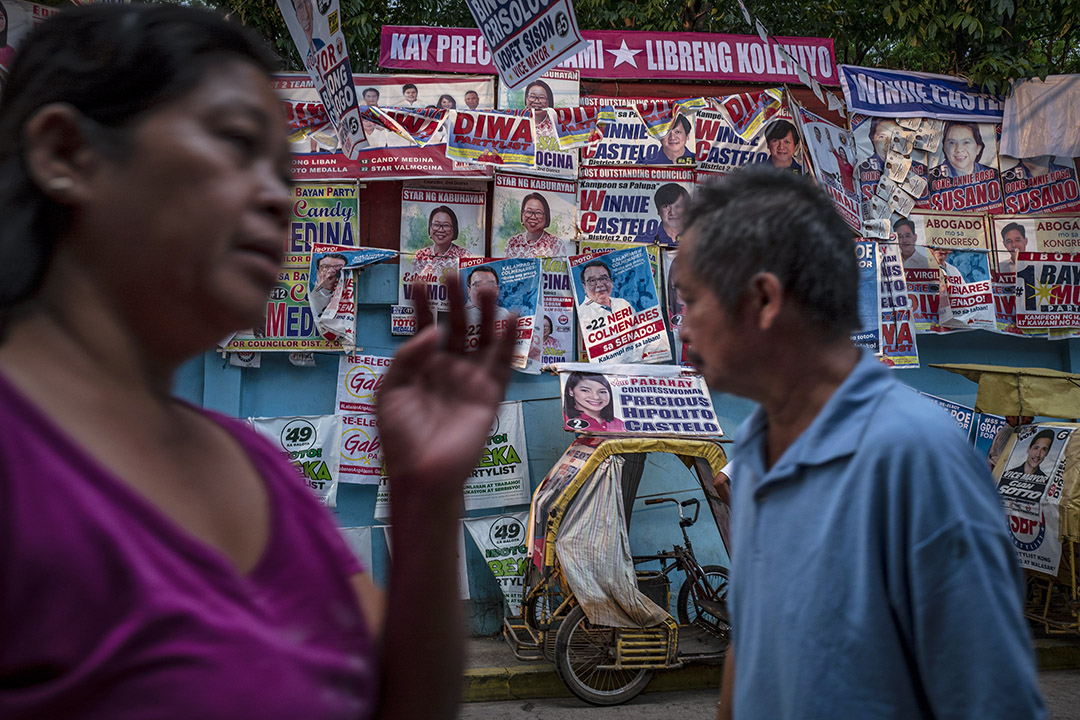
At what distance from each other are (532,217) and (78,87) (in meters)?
6.49

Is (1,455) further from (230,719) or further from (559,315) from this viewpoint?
(559,315)

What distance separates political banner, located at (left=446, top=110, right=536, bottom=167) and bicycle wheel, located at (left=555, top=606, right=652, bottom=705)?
3.72 meters

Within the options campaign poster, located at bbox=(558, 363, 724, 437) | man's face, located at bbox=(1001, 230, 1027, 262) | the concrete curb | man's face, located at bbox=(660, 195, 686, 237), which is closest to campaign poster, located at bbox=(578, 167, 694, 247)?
man's face, located at bbox=(660, 195, 686, 237)

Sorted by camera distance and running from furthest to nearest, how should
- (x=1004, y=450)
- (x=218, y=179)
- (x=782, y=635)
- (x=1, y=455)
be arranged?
(x=1004, y=450)
(x=782, y=635)
(x=218, y=179)
(x=1, y=455)

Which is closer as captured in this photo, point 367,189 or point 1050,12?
point 367,189

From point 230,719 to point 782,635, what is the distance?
1.08 meters

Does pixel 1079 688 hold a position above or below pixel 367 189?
below

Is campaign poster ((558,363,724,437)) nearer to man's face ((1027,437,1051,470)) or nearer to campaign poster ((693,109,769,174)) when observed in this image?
campaign poster ((693,109,769,174))

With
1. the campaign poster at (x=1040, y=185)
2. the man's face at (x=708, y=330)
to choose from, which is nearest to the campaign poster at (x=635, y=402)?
the campaign poster at (x=1040, y=185)

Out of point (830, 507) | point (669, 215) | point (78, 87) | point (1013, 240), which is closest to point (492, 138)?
point (669, 215)

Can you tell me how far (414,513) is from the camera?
72 centimetres

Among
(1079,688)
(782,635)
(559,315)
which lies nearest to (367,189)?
(559,315)

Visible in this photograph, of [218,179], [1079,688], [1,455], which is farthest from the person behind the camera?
[1079,688]

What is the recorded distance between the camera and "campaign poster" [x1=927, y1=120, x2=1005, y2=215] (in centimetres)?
763
